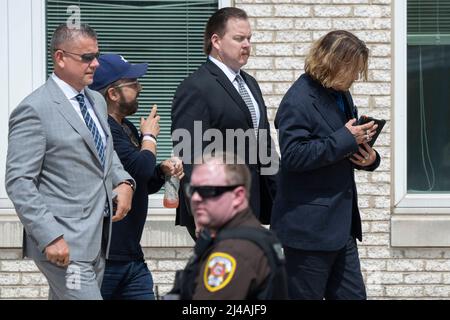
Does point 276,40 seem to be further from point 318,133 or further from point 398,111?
point 318,133

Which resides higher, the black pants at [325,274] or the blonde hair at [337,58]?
the blonde hair at [337,58]

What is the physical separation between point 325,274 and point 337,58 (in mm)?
993

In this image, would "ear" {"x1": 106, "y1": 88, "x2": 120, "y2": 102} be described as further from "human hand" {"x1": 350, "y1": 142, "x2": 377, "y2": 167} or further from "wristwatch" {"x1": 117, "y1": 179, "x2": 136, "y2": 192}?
"human hand" {"x1": 350, "y1": 142, "x2": 377, "y2": 167}

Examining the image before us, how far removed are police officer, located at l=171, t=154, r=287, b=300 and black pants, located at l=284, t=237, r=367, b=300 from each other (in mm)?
1501

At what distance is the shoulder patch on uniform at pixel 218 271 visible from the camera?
3.42 meters

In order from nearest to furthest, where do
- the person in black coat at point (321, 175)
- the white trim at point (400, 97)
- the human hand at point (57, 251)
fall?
1. the human hand at point (57, 251)
2. the person in black coat at point (321, 175)
3. the white trim at point (400, 97)

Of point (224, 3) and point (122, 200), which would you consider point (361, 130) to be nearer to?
point (122, 200)

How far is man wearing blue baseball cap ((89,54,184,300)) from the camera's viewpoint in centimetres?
534

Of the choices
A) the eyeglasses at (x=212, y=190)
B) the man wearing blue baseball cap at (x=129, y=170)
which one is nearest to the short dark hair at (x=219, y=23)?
the man wearing blue baseball cap at (x=129, y=170)

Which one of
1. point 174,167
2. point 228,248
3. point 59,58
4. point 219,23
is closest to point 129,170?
point 174,167

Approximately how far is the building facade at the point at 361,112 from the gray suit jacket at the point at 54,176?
2.61 m

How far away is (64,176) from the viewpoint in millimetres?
4734

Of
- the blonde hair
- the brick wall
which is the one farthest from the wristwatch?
the brick wall

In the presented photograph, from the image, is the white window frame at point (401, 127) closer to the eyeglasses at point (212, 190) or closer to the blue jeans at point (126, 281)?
the blue jeans at point (126, 281)
